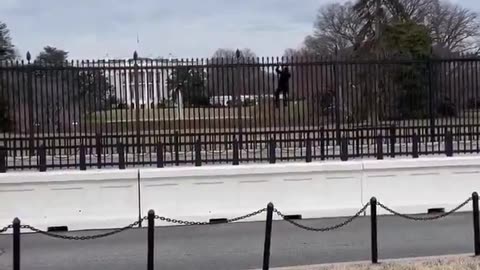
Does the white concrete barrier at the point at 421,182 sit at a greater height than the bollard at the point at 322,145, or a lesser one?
lesser

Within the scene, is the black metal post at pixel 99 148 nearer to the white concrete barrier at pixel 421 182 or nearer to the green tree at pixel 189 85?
the green tree at pixel 189 85

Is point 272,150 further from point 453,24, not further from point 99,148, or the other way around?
point 453,24

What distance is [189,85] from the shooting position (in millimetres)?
16438

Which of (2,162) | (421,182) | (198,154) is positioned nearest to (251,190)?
(198,154)

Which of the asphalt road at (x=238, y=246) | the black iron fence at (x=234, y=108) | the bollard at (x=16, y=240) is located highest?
the black iron fence at (x=234, y=108)

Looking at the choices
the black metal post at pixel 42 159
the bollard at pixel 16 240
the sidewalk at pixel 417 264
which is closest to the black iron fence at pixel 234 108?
the black metal post at pixel 42 159

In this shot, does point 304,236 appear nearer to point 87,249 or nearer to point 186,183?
point 186,183

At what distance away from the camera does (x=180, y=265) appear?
9703 millimetres

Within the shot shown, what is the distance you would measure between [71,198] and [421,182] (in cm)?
663

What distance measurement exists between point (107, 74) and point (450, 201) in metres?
7.43

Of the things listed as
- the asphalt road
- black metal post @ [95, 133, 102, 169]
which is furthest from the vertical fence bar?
black metal post @ [95, 133, 102, 169]

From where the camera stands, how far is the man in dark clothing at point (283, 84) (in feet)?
52.2

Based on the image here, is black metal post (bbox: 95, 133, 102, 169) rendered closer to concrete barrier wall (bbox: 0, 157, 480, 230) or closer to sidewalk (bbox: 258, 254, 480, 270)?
concrete barrier wall (bbox: 0, 157, 480, 230)

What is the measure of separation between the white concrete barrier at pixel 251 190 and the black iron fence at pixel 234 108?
2.05 ft
